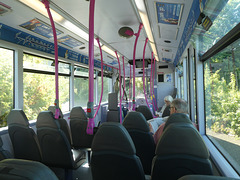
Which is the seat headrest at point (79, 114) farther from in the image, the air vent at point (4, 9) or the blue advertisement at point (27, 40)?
the air vent at point (4, 9)

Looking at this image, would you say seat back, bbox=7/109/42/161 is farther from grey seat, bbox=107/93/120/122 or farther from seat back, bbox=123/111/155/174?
grey seat, bbox=107/93/120/122

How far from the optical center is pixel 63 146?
5.70 ft

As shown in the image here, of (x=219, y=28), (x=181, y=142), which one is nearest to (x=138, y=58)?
(x=219, y=28)

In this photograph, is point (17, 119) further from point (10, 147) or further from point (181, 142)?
point (181, 142)

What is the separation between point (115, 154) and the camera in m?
1.01

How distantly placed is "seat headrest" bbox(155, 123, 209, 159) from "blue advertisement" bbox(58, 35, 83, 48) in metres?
2.90

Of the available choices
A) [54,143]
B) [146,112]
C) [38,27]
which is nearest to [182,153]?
[54,143]

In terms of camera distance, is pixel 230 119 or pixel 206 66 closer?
pixel 230 119

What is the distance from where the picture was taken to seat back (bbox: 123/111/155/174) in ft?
5.56

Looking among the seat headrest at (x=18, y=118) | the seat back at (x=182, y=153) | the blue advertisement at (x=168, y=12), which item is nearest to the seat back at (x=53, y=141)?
the seat headrest at (x=18, y=118)

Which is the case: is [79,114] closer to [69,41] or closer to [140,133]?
[140,133]

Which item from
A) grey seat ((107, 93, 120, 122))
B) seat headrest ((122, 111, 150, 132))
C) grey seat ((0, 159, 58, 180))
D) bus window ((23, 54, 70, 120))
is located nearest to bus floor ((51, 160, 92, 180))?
seat headrest ((122, 111, 150, 132))

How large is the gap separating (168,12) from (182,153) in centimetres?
186

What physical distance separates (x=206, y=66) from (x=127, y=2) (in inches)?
54.3
